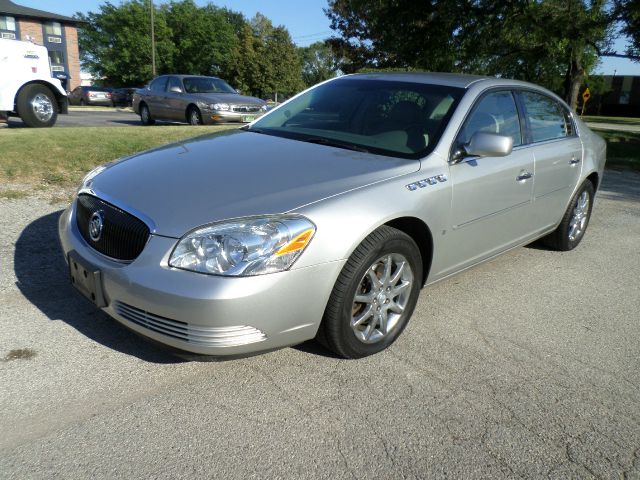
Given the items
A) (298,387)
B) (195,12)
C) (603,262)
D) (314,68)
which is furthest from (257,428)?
(314,68)

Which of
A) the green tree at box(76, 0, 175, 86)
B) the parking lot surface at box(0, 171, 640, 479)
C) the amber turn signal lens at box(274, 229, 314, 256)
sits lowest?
the parking lot surface at box(0, 171, 640, 479)

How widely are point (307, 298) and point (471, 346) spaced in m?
1.23

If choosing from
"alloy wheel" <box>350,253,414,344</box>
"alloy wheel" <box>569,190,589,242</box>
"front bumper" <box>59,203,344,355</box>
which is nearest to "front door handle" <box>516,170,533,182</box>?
"alloy wheel" <box>569,190,589,242</box>

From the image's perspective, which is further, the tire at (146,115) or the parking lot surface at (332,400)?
the tire at (146,115)

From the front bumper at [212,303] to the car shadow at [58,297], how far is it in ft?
0.67

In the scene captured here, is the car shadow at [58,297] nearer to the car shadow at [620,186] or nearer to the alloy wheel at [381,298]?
the alloy wheel at [381,298]

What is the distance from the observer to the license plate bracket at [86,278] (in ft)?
8.68

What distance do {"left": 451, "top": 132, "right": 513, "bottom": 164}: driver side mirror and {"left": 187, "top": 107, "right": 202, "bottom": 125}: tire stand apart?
10.3m

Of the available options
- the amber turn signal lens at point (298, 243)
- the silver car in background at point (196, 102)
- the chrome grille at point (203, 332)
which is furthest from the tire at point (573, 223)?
→ the silver car in background at point (196, 102)

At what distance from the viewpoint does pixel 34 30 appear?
54.1 metres

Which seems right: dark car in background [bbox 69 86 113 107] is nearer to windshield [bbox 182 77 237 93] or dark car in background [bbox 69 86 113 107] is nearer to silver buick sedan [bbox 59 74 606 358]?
windshield [bbox 182 77 237 93]

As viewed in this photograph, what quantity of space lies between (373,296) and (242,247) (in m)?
0.87

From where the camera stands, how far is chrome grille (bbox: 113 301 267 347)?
239 cm

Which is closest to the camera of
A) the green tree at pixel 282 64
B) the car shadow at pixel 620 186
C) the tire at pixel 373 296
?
the tire at pixel 373 296
